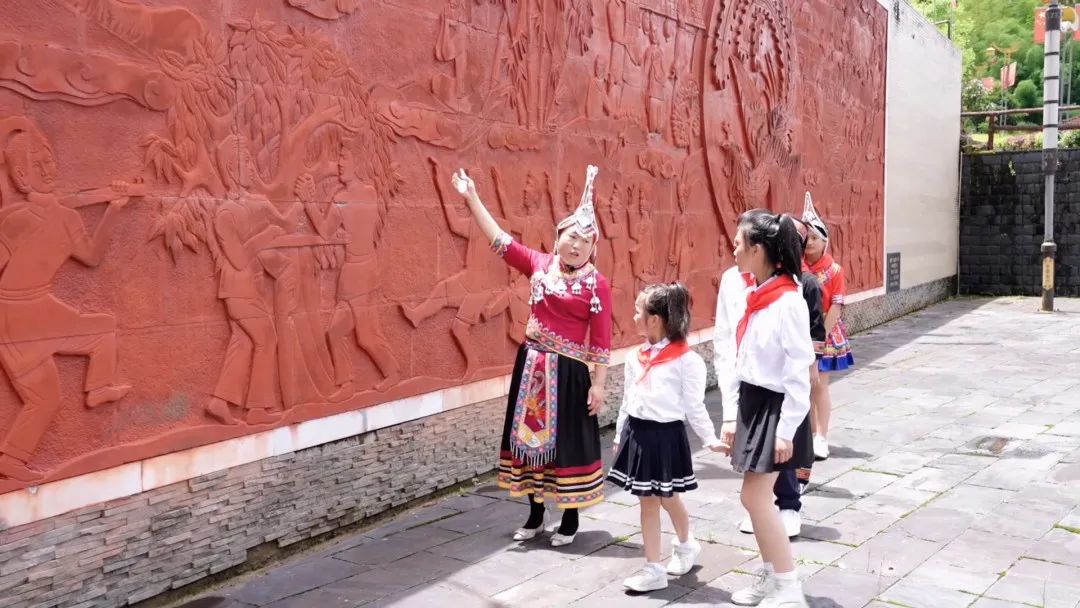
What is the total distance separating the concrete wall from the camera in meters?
14.1

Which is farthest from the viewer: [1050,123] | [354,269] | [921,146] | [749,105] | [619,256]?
[921,146]

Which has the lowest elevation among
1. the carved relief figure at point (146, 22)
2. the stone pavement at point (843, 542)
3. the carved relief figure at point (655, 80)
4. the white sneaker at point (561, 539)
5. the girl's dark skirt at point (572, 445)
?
the stone pavement at point (843, 542)

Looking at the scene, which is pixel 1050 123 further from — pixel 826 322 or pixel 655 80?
pixel 826 322

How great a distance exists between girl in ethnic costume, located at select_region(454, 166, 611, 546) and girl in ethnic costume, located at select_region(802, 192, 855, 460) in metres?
1.87

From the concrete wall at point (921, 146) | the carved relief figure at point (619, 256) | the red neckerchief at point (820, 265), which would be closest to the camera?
the red neckerchief at point (820, 265)

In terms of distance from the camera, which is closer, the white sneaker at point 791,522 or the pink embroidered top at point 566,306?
the pink embroidered top at point 566,306

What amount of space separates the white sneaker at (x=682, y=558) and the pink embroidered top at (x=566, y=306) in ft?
2.95

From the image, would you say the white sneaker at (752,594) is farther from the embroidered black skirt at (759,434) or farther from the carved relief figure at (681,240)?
the carved relief figure at (681,240)

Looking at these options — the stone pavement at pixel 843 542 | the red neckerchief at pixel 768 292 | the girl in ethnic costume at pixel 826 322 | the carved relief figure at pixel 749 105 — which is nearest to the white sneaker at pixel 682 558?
the stone pavement at pixel 843 542

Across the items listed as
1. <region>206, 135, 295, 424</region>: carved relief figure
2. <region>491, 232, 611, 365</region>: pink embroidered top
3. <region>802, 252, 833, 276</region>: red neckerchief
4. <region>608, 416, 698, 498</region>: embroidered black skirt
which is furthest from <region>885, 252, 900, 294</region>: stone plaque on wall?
<region>206, 135, 295, 424</region>: carved relief figure

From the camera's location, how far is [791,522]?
443 centimetres

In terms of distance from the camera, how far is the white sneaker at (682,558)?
400 cm

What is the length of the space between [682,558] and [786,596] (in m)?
0.62

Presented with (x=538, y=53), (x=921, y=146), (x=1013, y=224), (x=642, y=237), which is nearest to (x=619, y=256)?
(x=642, y=237)
